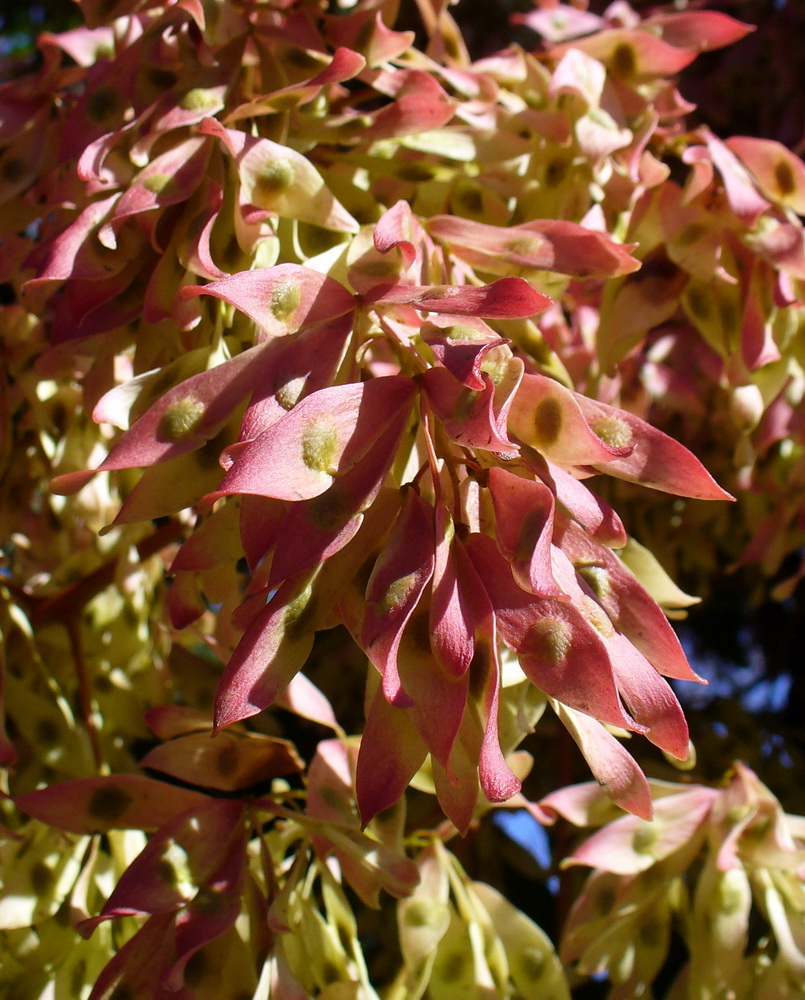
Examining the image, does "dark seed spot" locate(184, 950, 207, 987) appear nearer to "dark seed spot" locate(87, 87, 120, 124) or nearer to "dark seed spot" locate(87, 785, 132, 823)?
"dark seed spot" locate(87, 785, 132, 823)

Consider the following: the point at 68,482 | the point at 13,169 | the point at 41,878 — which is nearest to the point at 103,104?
the point at 13,169

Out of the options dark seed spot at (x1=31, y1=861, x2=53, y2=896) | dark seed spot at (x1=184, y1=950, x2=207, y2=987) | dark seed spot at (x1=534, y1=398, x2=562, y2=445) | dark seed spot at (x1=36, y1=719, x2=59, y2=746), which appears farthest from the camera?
dark seed spot at (x1=36, y1=719, x2=59, y2=746)

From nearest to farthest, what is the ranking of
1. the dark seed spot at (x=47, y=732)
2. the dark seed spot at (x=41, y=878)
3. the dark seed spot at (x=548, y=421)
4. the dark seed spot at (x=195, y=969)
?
the dark seed spot at (x=548, y=421)
the dark seed spot at (x=195, y=969)
the dark seed spot at (x=41, y=878)
the dark seed spot at (x=47, y=732)

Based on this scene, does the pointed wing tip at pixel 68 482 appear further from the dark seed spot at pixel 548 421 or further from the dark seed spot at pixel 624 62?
the dark seed spot at pixel 624 62

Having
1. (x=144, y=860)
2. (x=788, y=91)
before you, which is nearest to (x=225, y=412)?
(x=144, y=860)

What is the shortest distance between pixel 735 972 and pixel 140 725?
51 cm

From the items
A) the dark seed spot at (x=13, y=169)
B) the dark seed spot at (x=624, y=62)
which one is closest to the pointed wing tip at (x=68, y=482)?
the dark seed spot at (x=13, y=169)

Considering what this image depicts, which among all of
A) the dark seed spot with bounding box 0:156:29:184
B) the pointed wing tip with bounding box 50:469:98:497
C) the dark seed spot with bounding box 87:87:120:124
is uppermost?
the dark seed spot with bounding box 87:87:120:124

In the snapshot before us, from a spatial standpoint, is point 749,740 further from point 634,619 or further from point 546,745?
point 634,619

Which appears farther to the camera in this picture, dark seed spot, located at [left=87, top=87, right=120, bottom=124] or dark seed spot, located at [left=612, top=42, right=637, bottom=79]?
dark seed spot, located at [left=612, top=42, right=637, bottom=79]

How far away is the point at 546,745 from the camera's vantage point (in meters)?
1.31

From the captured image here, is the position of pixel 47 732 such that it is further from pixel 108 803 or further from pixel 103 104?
pixel 103 104

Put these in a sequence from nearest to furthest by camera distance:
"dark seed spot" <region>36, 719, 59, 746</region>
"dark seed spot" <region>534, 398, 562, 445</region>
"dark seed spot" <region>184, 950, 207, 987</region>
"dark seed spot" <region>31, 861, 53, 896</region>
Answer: "dark seed spot" <region>534, 398, 562, 445</region>, "dark seed spot" <region>184, 950, 207, 987</region>, "dark seed spot" <region>31, 861, 53, 896</region>, "dark seed spot" <region>36, 719, 59, 746</region>

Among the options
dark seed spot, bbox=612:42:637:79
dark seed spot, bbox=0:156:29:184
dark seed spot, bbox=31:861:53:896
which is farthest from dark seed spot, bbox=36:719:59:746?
dark seed spot, bbox=612:42:637:79
